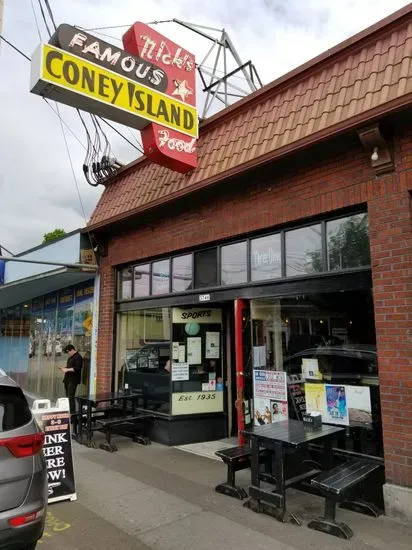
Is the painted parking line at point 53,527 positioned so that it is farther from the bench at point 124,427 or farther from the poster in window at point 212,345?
the poster in window at point 212,345

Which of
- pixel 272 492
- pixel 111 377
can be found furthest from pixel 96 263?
pixel 272 492

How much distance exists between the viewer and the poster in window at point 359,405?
5027mm

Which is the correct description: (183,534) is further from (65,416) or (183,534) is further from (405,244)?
(405,244)

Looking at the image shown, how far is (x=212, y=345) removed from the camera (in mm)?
7996

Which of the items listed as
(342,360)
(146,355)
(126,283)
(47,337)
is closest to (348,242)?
(342,360)

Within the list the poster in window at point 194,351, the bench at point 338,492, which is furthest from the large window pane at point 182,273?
the bench at point 338,492

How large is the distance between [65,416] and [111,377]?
137 inches

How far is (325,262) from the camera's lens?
548 centimetres

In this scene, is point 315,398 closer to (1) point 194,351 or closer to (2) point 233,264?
(2) point 233,264

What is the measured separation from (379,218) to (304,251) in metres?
1.16

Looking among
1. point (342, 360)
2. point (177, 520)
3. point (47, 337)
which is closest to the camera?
point (177, 520)

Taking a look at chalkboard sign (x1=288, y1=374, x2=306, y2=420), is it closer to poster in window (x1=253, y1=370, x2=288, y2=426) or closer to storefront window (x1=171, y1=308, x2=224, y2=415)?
poster in window (x1=253, y1=370, x2=288, y2=426)

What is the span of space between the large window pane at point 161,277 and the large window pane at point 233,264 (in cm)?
140

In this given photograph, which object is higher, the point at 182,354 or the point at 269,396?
the point at 182,354
